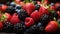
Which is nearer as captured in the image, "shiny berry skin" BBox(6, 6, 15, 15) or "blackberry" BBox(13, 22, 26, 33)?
"blackberry" BBox(13, 22, 26, 33)

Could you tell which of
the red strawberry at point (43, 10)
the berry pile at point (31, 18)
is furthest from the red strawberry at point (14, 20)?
the red strawberry at point (43, 10)

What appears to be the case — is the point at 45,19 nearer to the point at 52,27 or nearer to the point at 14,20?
the point at 52,27

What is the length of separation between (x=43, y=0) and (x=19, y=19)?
223mm

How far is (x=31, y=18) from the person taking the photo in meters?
1.04

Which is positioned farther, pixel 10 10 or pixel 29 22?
pixel 10 10

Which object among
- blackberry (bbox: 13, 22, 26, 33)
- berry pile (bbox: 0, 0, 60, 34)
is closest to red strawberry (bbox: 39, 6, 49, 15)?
berry pile (bbox: 0, 0, 60, 34)

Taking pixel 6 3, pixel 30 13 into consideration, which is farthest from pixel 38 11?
pixel 6 3

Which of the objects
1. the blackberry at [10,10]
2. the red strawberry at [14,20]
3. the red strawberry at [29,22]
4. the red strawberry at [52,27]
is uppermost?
the blackberry at [10,10]

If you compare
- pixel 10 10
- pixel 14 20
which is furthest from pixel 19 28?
pixel 10 10

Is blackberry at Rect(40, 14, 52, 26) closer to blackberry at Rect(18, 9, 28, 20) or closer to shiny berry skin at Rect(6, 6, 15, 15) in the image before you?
blackberry at Rect(18, 9, 28, 20)

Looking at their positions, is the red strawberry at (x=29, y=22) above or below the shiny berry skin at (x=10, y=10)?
below

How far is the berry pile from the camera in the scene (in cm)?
100

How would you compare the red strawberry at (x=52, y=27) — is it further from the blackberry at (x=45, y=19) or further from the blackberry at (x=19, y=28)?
the blackberry at (x=19, y=28)

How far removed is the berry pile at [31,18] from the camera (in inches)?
39.4
